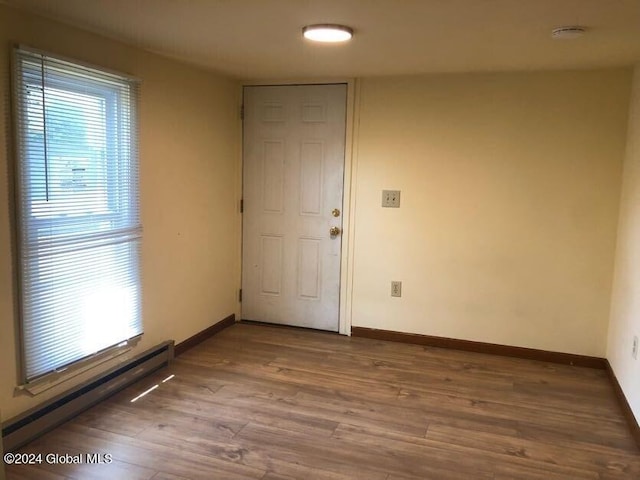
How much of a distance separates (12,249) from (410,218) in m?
2.58

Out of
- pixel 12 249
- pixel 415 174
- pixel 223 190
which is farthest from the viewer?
pixel 223 190

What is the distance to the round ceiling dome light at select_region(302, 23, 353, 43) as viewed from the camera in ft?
8.27

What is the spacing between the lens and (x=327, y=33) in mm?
2602

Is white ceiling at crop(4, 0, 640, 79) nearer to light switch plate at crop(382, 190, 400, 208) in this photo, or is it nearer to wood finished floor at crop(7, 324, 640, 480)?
light switch plate at crop(382, 190, 400, 208)

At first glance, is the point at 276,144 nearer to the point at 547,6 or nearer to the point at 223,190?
the point at 223,190

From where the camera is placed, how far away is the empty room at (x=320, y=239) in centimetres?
240

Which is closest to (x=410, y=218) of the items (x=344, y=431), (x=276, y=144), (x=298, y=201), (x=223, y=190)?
(x=298, y=201)

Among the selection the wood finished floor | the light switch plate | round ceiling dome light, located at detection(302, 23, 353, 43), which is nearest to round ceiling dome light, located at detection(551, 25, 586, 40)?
round ceiling dome light, located at detection(302, 23, 353, 43)

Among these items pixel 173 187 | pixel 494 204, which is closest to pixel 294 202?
pixel 173 187

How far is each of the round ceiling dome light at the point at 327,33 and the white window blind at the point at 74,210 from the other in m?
1.10

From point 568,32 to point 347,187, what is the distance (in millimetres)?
1923

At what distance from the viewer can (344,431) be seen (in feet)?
8.79

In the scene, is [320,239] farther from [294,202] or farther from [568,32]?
[568,32]

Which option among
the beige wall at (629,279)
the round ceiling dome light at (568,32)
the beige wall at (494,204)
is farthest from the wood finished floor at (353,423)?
the round ceiling dome light at (568,32)
